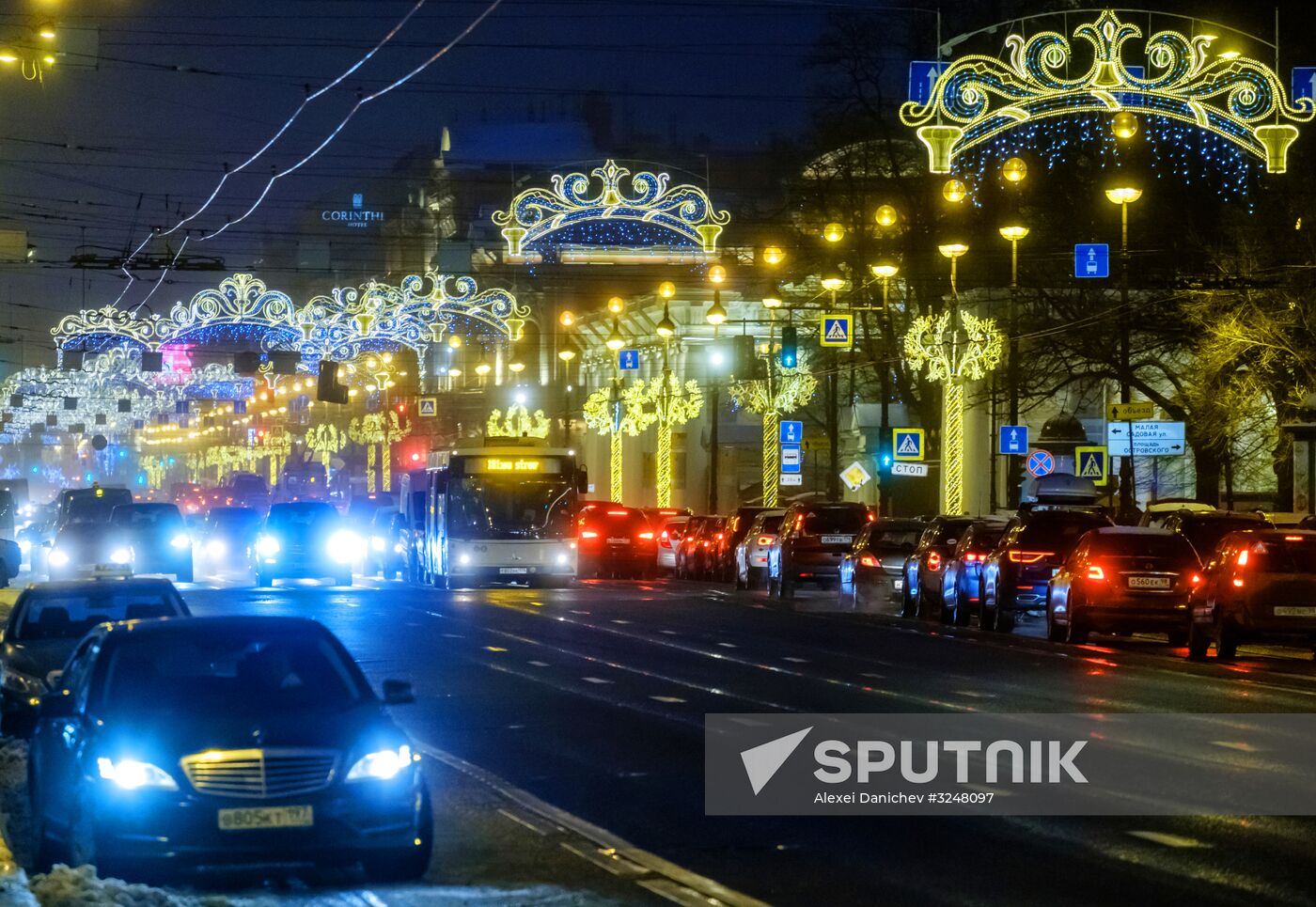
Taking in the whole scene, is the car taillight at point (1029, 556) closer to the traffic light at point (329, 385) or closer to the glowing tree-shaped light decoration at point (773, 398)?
the glowing tree-shaped light decoration at point (773, 398)

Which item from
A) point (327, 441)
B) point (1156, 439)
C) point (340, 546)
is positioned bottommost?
point (340, 546)

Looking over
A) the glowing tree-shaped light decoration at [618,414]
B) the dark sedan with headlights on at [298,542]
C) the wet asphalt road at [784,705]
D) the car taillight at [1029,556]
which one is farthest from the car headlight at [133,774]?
the glowing tree-shaped light decoration at [618,414]

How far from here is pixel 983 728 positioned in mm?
17328

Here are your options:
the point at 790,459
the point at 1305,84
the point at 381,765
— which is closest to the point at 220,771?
the point at 381,765

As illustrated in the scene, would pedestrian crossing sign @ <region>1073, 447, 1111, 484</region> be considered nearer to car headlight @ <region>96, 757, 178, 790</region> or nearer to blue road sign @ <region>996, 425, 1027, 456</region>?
blue road sign @ <region>996, 425, 1027, 456</region>

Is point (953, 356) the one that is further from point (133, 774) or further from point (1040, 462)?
point (133, 774)

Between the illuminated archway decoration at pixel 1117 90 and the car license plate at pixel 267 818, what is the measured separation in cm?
3075

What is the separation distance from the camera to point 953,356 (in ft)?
176

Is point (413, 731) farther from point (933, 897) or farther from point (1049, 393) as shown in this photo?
point (1049, 393)

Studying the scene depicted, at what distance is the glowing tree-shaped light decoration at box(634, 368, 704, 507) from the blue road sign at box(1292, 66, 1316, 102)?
36.8m

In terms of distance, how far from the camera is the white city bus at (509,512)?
49000mm

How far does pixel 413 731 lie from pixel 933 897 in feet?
28.4

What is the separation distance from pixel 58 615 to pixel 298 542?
34469mm

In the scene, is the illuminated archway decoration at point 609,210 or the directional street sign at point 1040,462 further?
the illuminated archway decoration at point 609,210
